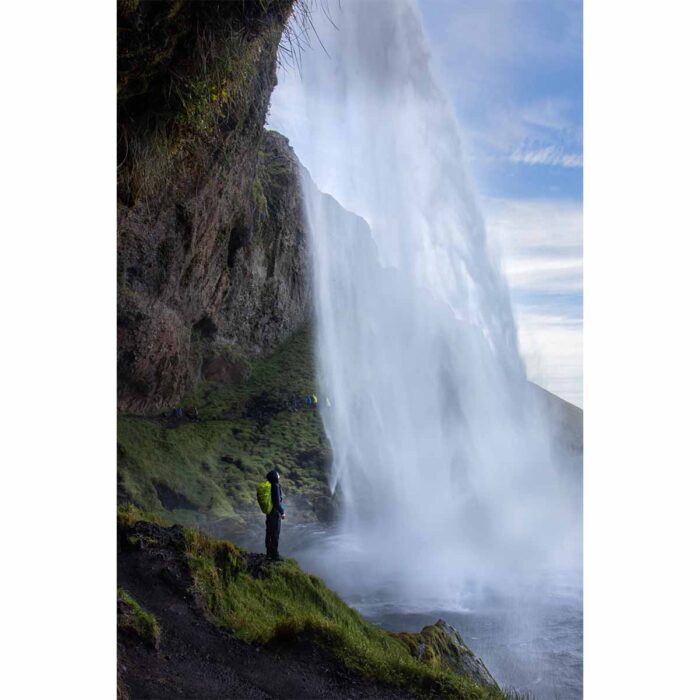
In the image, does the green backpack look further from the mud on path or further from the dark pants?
the mud on path

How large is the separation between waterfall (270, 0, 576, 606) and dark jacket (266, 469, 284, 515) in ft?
1.20

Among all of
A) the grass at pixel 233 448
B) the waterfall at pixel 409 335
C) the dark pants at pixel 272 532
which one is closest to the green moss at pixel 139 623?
the grass at pixel 233 448

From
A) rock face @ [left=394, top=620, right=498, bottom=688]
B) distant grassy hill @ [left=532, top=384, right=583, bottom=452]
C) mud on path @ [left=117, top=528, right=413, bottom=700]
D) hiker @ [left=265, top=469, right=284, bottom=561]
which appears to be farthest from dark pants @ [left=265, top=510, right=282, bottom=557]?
distant grassy hill @ [left=532, top=384, right=583, bottom=452]

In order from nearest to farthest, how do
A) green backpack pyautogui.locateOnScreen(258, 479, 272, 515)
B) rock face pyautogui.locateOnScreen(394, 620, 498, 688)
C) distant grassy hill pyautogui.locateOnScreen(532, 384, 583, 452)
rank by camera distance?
rock face pyautogui.locateOnScreen(394, 620, 498, 688) → distant grassy hill pyautogui.locateOnScreen(532, 384, 583, 452) → green backpack pyautogui.locateOnScreen(258, 479, 272, 515)

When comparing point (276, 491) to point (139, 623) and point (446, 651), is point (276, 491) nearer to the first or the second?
point (139, 623)

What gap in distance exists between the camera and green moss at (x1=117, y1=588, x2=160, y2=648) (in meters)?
4.26

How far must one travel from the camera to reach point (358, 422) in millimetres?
4574

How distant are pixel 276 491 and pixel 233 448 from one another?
413 mm

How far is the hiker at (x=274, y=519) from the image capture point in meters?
4.50
